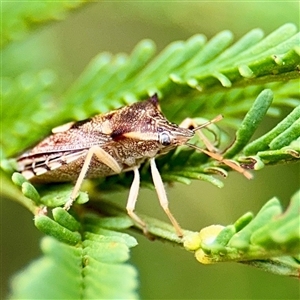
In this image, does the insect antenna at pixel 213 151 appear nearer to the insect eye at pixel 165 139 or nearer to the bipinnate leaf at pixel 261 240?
the insect eye at pixel 165 139

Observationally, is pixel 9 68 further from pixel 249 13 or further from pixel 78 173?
pixel 249 13

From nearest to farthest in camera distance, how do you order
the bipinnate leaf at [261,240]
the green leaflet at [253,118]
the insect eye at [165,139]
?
1. the bipinnate leaf at [261,240]
2. the green leaflet at [253,118]
3. the insect eye at [165,139]

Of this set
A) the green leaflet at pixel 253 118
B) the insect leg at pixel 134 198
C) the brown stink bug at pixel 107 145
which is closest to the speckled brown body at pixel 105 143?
the brown stink bug at pixel 107 145

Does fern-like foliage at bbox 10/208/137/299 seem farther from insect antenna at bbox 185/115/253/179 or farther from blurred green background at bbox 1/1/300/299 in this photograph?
blurred green background at bbox 1/1/300/299

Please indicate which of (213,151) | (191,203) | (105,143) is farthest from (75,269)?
(191,203)

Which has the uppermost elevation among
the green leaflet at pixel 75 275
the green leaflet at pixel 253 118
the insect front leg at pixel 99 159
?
the insect front leg at pixel 99 159

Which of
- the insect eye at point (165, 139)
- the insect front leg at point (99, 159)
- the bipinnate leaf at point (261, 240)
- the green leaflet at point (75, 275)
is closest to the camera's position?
the green leaflet at point (75, 275)
